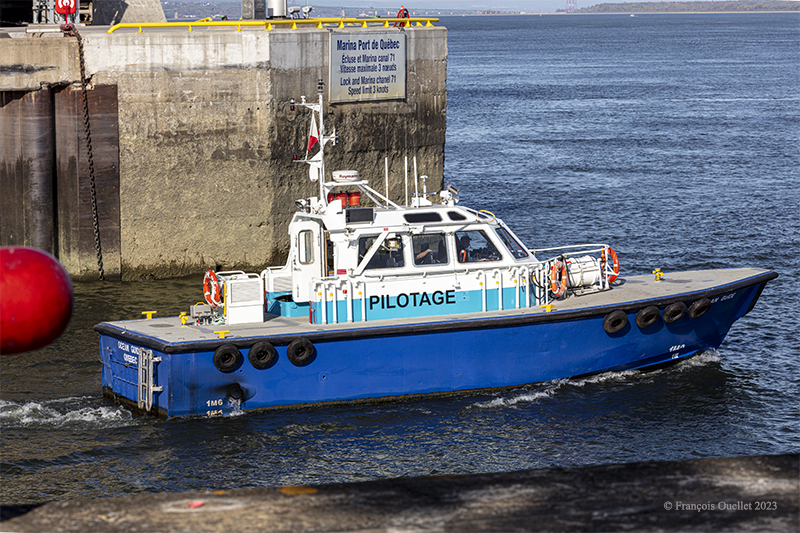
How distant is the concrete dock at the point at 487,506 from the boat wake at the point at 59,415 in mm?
6474

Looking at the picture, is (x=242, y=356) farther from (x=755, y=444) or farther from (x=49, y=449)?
(x=755, y=444)

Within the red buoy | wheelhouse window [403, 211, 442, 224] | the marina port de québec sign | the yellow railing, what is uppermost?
the yellow railing

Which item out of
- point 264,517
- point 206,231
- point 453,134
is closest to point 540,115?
point 453,134

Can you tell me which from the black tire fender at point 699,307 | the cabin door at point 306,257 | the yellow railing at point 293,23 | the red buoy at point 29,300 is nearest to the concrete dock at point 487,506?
the red buoy at point 29,300

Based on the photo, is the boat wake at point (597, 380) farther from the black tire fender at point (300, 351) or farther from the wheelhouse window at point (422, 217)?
the wheelhouse window at point (422, 217)

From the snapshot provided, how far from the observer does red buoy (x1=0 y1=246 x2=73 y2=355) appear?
15.0 ft

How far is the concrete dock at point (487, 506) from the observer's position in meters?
5.38

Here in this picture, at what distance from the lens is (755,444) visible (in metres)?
11.9

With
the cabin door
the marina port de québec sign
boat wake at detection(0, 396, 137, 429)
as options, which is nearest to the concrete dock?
boat wake at detection(0, 396, 137, 429)

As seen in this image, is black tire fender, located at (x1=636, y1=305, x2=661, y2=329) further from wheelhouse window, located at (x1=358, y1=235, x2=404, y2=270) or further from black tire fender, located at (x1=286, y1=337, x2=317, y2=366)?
black tire fender, located at (x1=286, y1=337, x2=317, y2=366)

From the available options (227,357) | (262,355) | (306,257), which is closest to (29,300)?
(227,357)

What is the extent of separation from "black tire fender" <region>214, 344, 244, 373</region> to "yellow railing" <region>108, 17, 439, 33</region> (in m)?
8.45

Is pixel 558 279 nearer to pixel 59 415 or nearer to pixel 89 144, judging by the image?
pixel 59 415

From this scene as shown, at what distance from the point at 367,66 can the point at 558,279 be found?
8.17 metres
